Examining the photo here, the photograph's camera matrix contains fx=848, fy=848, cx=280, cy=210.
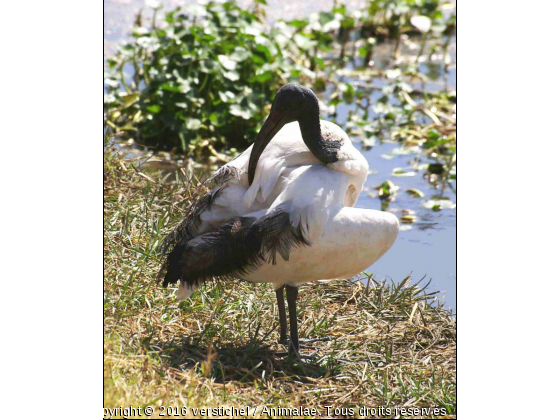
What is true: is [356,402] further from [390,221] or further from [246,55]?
[246,55]

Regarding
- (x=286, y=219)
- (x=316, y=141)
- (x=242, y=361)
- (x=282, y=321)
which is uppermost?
(x=316, y=141)

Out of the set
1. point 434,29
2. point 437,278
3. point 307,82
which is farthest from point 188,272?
point 434,29

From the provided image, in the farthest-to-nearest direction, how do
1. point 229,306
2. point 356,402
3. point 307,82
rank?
1. point 307,82
2. point 229,306
3. point 356,402

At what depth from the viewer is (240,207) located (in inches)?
173

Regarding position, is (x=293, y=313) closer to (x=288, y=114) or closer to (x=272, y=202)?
(x=272, y=202)

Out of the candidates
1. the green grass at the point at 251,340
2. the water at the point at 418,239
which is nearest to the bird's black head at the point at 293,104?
the green grass at the point at 251,340

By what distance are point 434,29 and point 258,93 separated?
3.44 metres

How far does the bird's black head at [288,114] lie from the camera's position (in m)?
4.33

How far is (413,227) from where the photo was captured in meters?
6.52

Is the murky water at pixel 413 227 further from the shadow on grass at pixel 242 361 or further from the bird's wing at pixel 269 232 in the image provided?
the bird's wing at pixel 269 232

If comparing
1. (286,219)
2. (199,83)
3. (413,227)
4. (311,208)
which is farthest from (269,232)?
(199,83)

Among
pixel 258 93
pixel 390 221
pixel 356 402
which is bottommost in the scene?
pixel 356 402

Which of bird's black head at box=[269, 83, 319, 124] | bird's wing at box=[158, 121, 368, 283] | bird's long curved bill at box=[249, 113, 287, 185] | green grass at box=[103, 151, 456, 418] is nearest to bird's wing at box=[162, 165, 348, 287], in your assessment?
bird's wing at box=[158, 121, 368, 283]

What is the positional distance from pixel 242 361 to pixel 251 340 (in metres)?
0.21
